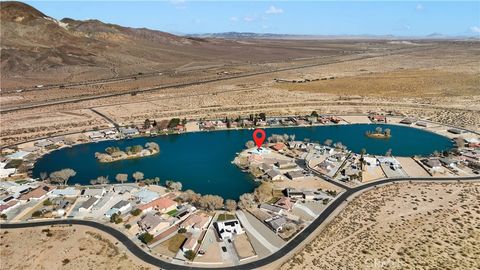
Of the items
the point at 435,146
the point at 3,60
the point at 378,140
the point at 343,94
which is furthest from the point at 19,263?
the point at 3,60

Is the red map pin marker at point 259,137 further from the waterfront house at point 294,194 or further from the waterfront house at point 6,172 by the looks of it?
the waterfront house at point 6,172

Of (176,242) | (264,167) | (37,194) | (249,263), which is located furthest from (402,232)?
(37,194)

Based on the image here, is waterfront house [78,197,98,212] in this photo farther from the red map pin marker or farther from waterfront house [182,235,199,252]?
the red map pin marker

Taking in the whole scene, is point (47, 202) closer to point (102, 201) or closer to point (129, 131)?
point (102, 201)

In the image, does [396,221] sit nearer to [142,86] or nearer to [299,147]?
[299,147]

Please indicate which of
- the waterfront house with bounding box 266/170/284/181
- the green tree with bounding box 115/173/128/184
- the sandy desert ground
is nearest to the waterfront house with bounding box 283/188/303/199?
the waterfront house with bounding box 266/170/284/181

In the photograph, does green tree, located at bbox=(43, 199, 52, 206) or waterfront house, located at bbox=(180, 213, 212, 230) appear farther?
green tree, located at bbox=(43, 199, 52, 206)
